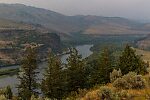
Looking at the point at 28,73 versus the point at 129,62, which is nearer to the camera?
the point at 129,62

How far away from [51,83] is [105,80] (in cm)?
992

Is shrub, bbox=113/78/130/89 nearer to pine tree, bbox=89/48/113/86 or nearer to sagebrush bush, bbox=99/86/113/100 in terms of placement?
sagebrush bush, bbox=99/86/113/100

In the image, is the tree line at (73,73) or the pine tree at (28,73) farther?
the pine tree at (28,73)

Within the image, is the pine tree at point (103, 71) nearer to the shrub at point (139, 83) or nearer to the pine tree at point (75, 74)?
the pine tree at point (75, 74)

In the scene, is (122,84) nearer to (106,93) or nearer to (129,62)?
(106,93)

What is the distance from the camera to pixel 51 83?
6619cm

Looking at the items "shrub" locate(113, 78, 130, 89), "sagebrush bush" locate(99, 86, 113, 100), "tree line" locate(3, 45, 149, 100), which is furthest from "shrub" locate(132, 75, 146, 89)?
"tree line" locate(3, 45, 149, 100)

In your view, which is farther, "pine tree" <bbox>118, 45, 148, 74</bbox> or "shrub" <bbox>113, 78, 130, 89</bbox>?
"pine tree" <bbox>118, 45, 148, 74</bbox>

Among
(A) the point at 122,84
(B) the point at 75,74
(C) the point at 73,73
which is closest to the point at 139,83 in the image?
(A) the point at 122,84

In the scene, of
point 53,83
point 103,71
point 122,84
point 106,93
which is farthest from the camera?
point 103,71

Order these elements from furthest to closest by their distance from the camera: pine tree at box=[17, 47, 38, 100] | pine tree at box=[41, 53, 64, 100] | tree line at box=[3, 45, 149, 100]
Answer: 1. pine tree at box=[17, 47, 38, 100]
2. pine tree at box=[41, 53, 64, 100]
3. tree line at box=[3, 45, 149, 100]

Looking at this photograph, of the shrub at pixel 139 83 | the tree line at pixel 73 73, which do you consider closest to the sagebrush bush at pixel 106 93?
the shrub at pixel 139 83

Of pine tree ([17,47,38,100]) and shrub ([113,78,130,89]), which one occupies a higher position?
shrub ([113,78,130,89])

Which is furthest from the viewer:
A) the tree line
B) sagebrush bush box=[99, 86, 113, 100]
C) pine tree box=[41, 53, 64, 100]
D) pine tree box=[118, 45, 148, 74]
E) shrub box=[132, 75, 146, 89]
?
pine tree box=[41, 53, 64, 100]
